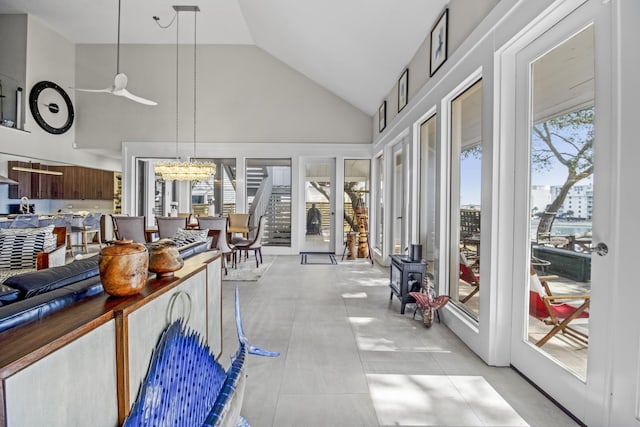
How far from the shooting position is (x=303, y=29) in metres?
5.17

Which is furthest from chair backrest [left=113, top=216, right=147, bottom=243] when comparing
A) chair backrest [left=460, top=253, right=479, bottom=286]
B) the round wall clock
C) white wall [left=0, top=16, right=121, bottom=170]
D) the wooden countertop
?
chair backrest [left=460, top=253, right=479, bottom=286]

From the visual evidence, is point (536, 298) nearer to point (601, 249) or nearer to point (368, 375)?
point (601, 249)

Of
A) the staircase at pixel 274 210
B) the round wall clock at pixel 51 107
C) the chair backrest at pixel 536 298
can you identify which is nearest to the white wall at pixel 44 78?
the round wall clock at pixel 51 107

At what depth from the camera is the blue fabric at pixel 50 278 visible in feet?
4.01

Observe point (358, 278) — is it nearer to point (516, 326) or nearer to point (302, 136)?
point (516, 326)

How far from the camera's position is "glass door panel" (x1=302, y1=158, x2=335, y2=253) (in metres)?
7.67

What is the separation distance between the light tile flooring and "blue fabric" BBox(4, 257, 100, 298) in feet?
3.49

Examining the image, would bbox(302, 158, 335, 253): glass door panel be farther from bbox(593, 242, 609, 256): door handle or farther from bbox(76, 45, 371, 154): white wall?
bbox(593, 242, 609, 256): door handle

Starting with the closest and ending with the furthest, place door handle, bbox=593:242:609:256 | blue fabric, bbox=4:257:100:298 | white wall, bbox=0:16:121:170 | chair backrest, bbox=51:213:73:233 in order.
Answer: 1. blue fabric, bbox=4:257:100:298
2. door handle, bbox=593:242:609:256
3. white wall, bbox=0:16:121:170
4. chair backrest, bbox=51:213:73:233

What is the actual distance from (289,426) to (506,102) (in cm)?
232

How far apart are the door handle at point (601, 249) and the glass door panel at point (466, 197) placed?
108cm

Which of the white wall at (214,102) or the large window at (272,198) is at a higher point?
the white wall at (214,102)

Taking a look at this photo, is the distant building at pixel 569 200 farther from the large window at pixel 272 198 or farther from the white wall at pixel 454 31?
the large window at pixel 272 198

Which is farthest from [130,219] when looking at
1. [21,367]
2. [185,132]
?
[21,367]
